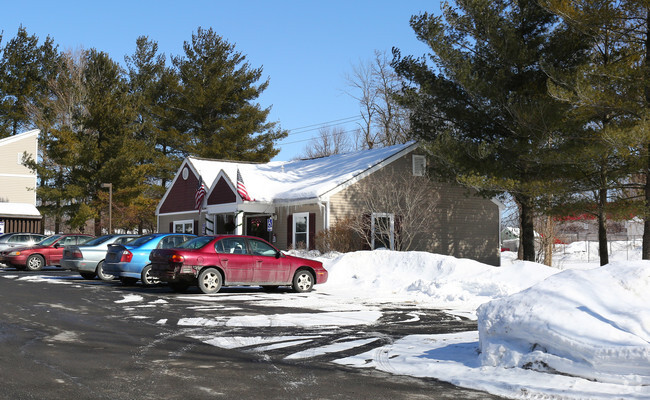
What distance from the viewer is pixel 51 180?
4816 centimetres

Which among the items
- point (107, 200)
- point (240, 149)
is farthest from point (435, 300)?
point (240, 149)

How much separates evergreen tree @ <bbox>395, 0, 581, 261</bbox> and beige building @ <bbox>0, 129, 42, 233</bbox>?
31196 mm

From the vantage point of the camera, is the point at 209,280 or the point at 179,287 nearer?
the point at 209,280

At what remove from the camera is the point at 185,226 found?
37.5m

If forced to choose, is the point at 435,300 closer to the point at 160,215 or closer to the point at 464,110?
the point at 464,110

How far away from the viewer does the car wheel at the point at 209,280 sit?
1576cm

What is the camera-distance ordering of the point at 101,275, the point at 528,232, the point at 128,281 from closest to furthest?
the point at 128,281, the point at 101,275, the point at 528,232

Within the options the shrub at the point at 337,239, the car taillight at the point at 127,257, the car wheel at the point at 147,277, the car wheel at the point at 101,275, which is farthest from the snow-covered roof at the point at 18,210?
the car wheel at the point at 147,277

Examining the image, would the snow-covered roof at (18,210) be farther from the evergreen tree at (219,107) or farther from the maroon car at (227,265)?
the maroon car at (227,265)

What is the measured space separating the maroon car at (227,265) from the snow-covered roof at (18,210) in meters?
32.8

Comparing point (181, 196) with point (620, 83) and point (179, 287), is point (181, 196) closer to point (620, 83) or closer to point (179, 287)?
point (179, 287)

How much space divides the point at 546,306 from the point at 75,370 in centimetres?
521

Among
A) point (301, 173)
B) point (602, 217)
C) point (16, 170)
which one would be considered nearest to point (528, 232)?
point (602, 217)

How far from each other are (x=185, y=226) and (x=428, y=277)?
21505 mm
